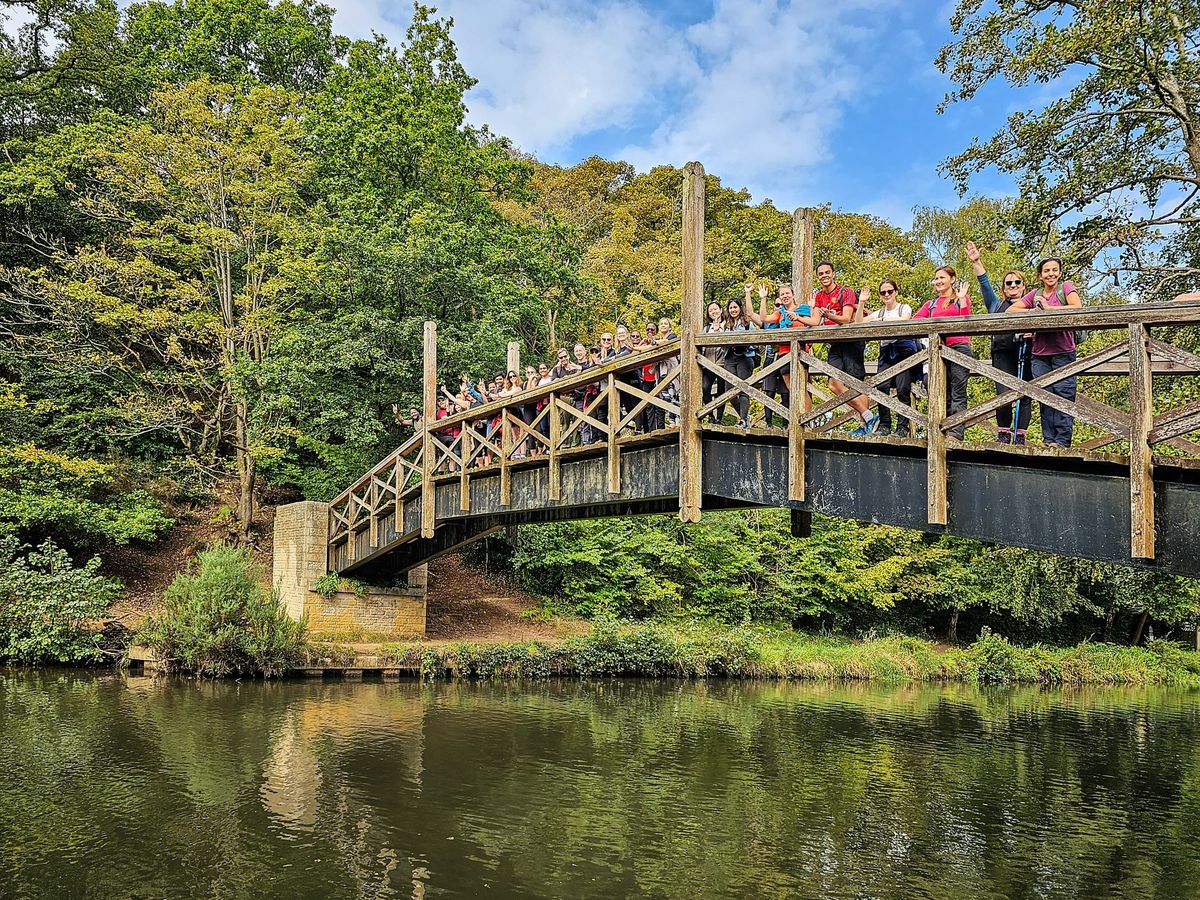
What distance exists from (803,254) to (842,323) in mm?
2141

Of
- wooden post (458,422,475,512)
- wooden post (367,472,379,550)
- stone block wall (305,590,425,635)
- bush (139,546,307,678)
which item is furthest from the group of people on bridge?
stone block wall (305,590,425,635)

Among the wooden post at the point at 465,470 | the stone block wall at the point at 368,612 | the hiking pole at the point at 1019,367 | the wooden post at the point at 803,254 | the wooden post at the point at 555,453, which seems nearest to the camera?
the hiking pole at the point at 1019,367

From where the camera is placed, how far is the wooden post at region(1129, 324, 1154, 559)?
567 cm

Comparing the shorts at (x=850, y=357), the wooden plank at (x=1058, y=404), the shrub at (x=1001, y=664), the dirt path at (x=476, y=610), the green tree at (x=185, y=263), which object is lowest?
the shrub at (x=1001, y=664)

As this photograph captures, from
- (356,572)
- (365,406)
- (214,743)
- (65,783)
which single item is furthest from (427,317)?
(65,783)

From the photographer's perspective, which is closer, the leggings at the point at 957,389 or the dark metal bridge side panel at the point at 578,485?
the leggings at the point at 957,389

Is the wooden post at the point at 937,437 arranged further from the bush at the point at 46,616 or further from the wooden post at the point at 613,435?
the bush at the point at 46,616

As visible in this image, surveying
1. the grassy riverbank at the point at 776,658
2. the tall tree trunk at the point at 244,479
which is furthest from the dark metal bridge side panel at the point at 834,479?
the tall tree trunk at the point at 244,479

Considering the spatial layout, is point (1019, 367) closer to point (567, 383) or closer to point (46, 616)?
point (567, 383)

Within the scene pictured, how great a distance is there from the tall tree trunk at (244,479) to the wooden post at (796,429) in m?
17.9

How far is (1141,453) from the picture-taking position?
5684 mm

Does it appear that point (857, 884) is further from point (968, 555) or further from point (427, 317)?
point (968, 555)

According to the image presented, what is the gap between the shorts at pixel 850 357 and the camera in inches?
320

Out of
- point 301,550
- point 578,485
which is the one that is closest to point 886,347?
point 578,485
